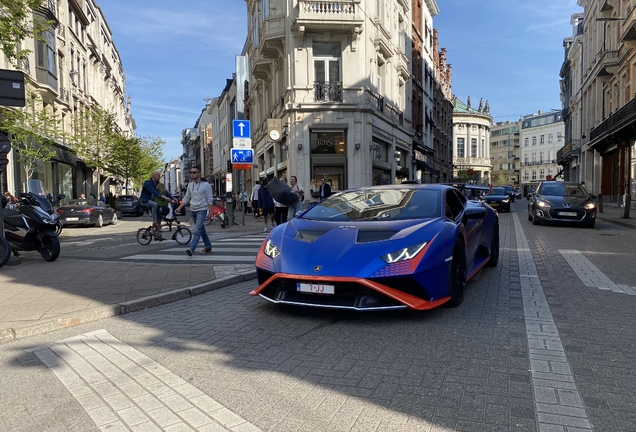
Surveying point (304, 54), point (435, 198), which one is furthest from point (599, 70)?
point (435, 198)

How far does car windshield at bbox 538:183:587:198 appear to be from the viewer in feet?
51.8

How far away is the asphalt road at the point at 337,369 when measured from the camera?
8.70 feet

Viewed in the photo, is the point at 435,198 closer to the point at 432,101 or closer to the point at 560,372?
the point at 560,372

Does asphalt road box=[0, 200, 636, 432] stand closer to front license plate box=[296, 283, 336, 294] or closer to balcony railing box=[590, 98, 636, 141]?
front license plate box=[296, 283, 336, 294]

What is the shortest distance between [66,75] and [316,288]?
111ft

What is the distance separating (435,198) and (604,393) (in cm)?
296

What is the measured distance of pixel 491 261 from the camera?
24.1 ft

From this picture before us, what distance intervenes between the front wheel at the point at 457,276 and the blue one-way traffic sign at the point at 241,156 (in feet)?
39.9

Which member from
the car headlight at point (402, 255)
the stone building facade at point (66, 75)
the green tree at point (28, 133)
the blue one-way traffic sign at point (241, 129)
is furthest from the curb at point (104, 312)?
the stone building facade at point (66, 75)

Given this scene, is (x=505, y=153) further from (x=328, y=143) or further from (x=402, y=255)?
(x=402, y=255)

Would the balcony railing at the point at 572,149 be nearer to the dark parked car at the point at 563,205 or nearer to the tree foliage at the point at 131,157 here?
the dark parked car at the point at 563,205

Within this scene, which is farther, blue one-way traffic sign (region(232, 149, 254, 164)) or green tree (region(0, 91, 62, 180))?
green tree (region(0, 91, 62, 180))

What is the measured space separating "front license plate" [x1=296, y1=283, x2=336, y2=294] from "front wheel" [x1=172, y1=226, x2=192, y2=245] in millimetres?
7380

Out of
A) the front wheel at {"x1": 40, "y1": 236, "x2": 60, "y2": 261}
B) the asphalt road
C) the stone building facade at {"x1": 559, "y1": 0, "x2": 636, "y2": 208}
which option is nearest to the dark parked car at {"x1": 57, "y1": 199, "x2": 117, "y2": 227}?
the front wheel at {"x1": 40, "y1": 236, "x2": 60, "y2": 261}
